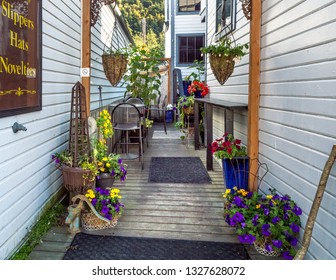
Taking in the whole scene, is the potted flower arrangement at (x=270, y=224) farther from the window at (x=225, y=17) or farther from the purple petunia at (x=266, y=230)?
the window at (x=225, y=17)

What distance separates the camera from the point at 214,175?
4.62 meters

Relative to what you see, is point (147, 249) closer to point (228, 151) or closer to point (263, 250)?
point (263, 250)

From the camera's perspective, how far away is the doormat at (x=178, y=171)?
4348 millimetres

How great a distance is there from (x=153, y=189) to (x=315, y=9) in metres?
2.55

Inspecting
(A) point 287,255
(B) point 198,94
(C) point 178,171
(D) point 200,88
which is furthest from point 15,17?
(B) point 198,94

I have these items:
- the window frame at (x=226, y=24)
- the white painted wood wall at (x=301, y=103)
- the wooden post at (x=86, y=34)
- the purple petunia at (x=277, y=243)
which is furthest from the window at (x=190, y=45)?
the purple petunia at (x=277, y=243)

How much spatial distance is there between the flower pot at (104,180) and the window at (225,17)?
256 centimetres

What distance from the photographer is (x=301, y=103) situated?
7.55ft

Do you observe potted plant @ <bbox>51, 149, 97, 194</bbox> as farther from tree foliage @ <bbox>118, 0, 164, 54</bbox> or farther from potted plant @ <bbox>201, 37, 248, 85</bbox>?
tree foliage @ <bbox>118, 0, 164, 54</bbox>

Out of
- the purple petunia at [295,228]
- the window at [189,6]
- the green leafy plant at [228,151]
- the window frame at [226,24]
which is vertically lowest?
the purple petunia at [295,228]

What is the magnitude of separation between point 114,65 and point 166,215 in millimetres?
1635
